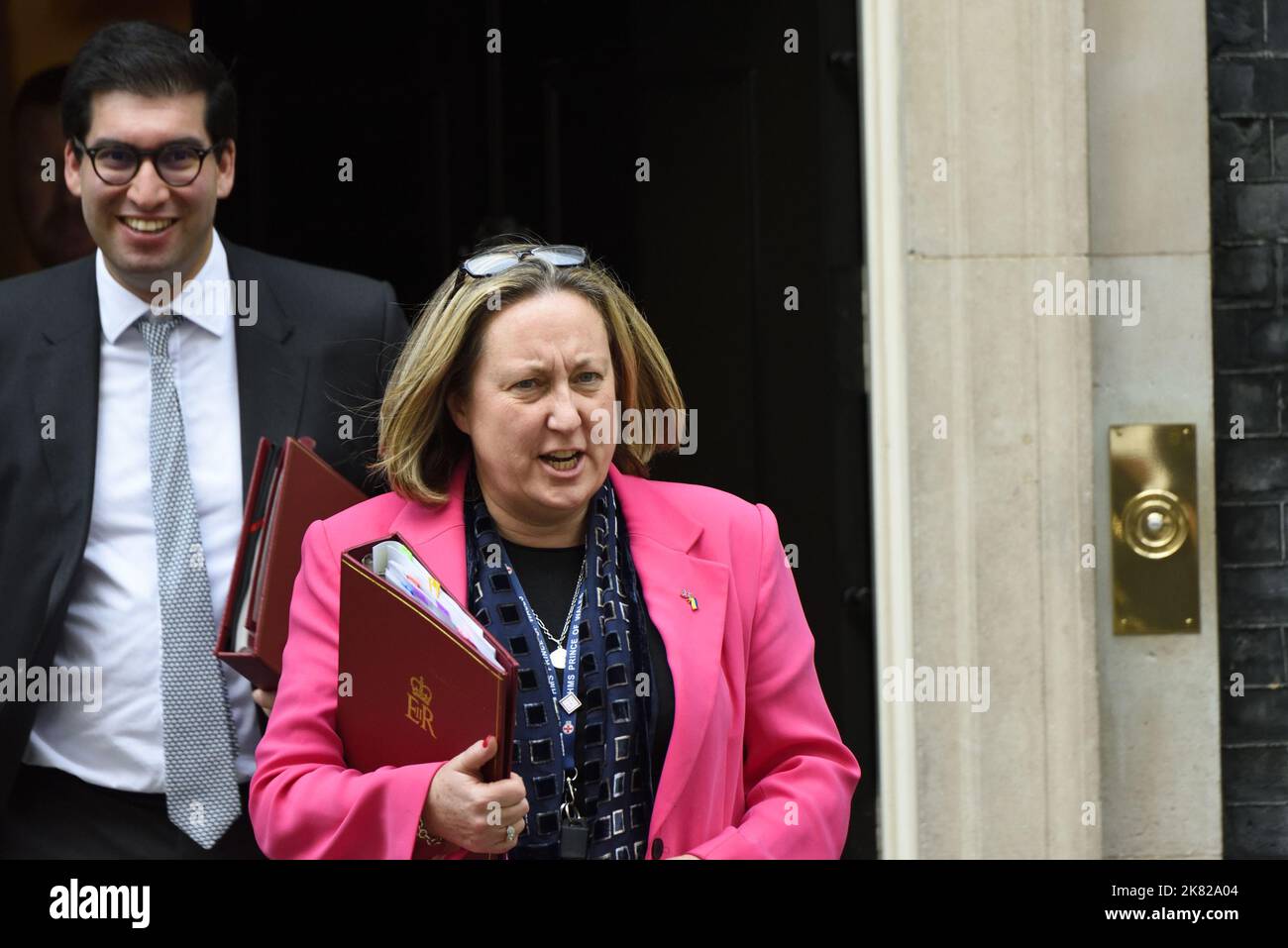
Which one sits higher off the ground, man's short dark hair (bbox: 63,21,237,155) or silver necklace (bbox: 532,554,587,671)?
man's short dark hair (bbox: 63,21,237,155)

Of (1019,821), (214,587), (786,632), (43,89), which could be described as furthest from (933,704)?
(43,89)

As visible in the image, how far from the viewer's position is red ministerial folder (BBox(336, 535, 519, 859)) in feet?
7.06

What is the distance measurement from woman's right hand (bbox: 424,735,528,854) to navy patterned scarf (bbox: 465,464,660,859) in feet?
0.20

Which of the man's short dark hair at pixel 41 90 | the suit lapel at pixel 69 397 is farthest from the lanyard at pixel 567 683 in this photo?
the man's short dark hair at pixel 41 90

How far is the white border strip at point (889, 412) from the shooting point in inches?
155

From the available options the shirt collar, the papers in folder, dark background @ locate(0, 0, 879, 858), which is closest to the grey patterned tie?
the shirt collar

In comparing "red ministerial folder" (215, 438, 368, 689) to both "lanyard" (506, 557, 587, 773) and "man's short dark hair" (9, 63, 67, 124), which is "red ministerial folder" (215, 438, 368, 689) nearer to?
"lanyard" (506, 557, 587, 773)

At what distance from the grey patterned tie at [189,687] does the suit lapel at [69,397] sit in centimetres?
13

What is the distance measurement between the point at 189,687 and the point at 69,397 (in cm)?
59

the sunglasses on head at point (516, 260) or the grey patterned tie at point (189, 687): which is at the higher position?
the sunglasses on head at point (516, 260)

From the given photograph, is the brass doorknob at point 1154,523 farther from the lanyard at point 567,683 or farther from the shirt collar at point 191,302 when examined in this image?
the shirt collar at point 191,302

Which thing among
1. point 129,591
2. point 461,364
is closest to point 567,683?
point 461,364

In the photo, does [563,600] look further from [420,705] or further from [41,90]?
[41,90]

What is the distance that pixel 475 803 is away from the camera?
7.15 feet
